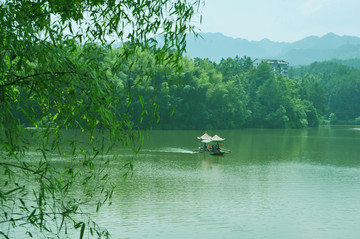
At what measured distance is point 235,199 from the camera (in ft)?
59.2

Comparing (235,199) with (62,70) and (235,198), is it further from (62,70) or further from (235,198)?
(62,70)

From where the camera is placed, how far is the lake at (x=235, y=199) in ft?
45.8

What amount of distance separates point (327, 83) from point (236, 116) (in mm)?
52867

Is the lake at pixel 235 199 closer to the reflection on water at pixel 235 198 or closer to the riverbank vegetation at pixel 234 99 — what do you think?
the reflection on water at pixel 235 198

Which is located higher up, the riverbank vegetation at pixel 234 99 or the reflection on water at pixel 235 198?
the riverbank vegetation at pixel 234 99

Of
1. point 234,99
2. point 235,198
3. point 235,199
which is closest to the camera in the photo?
point 235,199

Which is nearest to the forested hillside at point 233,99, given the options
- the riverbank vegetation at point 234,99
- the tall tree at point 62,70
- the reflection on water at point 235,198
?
the riverbank vegetation at point 234,99

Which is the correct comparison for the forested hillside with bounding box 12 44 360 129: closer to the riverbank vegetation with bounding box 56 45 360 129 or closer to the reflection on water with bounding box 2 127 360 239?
the riverbank vegetation with bounding box 56 45 360 129

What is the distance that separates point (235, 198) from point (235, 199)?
7.4 inches

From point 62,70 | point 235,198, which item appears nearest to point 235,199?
point 235,198

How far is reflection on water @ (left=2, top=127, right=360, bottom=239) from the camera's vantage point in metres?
14.0

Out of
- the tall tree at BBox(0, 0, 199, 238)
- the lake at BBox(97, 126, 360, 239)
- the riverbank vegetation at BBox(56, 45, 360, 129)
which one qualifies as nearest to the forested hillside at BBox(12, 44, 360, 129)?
the riverbank vegetation at BBox(56, 45, 360, 129)

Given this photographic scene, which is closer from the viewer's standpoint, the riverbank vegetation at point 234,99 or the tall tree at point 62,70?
the tall tree at point 62,70

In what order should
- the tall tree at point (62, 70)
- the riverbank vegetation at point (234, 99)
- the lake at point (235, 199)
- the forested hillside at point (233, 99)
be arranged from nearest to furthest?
the tall tree at point (62, 70)
the lake at point (235, 199)
the forested hillside at point (233, 99)
the riverbank vegetation at point (234, 99)
